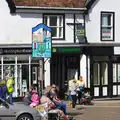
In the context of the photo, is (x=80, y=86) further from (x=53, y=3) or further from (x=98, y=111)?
(x=53, y=3)

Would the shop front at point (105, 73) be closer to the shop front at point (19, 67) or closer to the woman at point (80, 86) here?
the woman at point (80, 86)

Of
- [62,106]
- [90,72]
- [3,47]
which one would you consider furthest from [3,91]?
[90,72]

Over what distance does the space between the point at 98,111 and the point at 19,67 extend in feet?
25.4

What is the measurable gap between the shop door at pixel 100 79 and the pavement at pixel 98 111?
175cm

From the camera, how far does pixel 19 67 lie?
102 feet

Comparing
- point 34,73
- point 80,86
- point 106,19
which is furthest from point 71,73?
point 106,19

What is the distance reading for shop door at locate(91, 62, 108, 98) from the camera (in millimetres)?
32781

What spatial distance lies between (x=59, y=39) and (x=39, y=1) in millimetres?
2932

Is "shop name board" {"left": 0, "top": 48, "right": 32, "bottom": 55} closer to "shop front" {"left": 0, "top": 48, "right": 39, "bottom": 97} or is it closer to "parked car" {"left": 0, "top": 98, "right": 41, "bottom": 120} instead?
"shop front" {"left": 0, "top": 48, "right": 39, "bottom": 97}

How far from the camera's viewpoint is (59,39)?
3161cm

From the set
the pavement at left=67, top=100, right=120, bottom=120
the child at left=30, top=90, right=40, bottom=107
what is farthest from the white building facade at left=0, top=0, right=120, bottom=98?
the child at left=30, top=90, right=40, bottom=107

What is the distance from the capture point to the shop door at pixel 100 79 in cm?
3278

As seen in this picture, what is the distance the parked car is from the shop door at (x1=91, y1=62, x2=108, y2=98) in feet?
49.8

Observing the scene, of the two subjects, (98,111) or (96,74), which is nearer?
(98,111)
